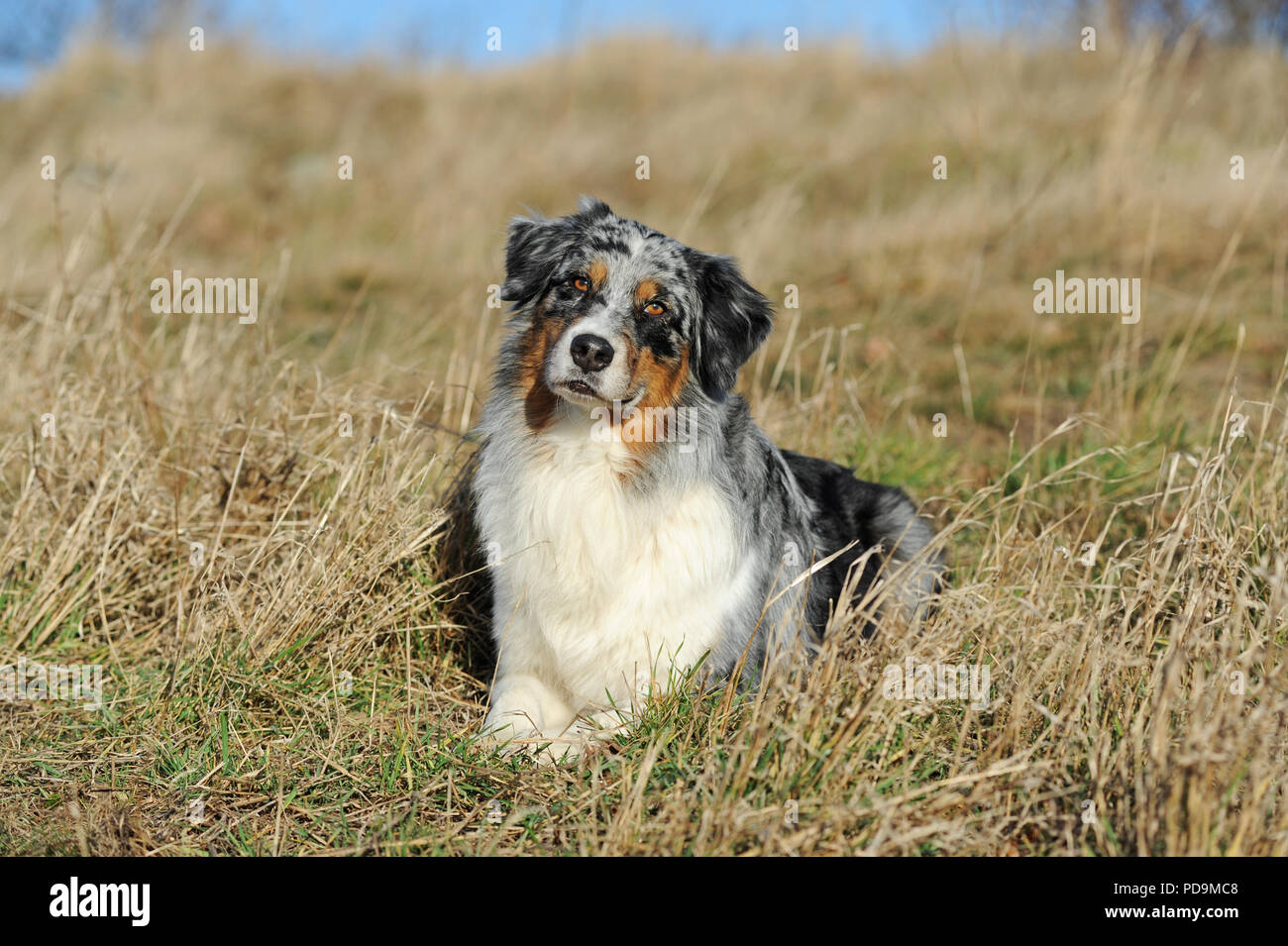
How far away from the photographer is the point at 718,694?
11.4 ft

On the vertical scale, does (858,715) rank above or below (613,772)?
above

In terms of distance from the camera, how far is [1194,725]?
9.02ft

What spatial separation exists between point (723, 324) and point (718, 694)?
124cm

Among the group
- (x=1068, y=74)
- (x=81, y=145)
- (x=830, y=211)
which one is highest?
(x=1068, y=74)

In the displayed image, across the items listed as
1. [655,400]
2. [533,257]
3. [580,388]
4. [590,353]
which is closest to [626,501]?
[655,400]

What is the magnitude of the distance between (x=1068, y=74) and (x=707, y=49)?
5.16 metres

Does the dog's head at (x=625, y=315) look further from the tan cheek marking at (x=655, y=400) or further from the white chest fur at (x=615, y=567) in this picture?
the white chest fur at (x=615, y=567)

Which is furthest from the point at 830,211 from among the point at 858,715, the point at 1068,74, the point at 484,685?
the point at 858,715

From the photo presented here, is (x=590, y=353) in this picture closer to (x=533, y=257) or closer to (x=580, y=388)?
(x=580, y=388)

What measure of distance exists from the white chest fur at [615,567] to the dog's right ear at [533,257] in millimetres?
537

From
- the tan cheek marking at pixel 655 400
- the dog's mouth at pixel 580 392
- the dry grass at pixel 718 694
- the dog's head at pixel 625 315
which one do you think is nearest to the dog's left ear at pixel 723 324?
the dog's head at pixel 625 315

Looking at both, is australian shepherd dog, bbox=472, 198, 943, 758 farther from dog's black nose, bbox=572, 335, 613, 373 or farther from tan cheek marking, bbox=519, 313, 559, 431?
dog's black nose, bbox=572, 335, 613, 373

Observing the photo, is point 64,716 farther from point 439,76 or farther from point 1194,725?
point 439,76

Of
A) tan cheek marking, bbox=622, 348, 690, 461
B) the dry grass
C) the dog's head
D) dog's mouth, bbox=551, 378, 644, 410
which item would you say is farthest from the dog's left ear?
the dry grass
